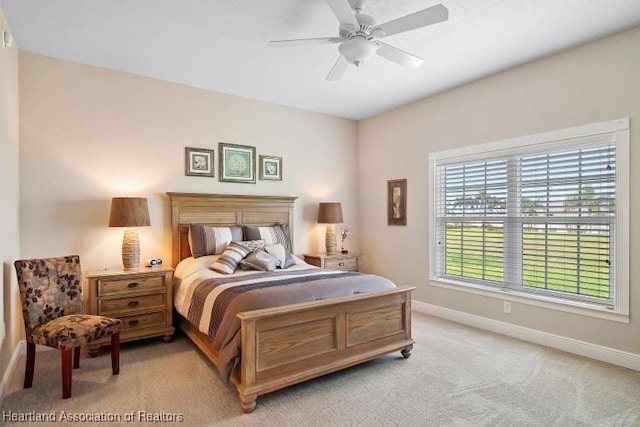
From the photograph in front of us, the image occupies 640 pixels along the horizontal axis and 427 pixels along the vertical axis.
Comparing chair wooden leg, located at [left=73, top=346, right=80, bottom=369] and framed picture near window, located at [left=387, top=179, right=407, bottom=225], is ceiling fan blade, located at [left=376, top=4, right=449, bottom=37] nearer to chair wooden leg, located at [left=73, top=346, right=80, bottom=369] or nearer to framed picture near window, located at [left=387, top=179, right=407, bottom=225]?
framed picture near window, located at [left=387, top=179, right=407, bottom=225]

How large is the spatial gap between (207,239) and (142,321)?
1.01 meters

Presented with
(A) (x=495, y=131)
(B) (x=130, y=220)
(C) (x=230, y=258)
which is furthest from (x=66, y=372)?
(A) (x=495, y=131)

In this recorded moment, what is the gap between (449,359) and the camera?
10.3 feet

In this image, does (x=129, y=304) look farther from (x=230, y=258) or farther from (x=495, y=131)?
(x=495, y=131)

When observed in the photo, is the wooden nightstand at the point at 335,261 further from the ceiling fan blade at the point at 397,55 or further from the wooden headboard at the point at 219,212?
the ceiling fan blade at the point at 397,55

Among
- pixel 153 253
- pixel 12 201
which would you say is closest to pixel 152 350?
pixel 153 253

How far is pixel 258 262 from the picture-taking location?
359cm

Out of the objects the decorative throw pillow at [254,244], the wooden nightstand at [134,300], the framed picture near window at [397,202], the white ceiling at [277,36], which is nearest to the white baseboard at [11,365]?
the wooden nightstand at [134,300]

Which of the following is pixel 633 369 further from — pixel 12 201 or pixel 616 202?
pixel 12 201

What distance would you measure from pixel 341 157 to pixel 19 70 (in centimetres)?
385

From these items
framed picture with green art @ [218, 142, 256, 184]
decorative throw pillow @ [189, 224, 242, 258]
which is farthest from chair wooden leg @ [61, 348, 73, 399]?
framed picture with green art @ [218, 142, 256, 184]

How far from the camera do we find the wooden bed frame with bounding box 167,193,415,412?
2354 millimetres

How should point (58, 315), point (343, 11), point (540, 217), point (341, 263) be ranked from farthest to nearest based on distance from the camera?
point (341, 263), point (540, 217), point (58, 315), point (343, 11)

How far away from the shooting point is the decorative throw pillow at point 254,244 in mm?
3851
